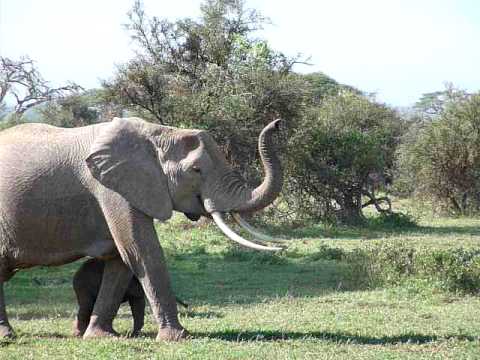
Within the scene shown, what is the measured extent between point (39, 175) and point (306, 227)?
1606 centimetres

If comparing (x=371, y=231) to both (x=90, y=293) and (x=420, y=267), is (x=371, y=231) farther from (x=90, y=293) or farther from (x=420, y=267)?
(x=90, y=293)

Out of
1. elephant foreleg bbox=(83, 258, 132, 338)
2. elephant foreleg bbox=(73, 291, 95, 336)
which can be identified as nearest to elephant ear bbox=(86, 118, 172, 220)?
elephant foreleg bbox=(83, 258, 132, 338)

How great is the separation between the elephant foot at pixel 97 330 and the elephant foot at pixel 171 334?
56 centimetres

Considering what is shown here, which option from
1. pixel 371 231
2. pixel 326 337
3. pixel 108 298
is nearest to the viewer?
pixel 108 298

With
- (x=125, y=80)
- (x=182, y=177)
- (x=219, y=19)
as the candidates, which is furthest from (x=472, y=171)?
(x=182, y=177)

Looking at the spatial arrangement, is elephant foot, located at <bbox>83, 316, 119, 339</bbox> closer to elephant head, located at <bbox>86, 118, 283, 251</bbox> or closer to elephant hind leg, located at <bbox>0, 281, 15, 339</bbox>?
elephant hind leg, located at <bbox>0, 281, 15, 339</bbox>

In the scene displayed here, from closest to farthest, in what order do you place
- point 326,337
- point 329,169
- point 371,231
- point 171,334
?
point 171,334
point 326,337
point 371,231
point 329,169

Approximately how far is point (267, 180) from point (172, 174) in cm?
98

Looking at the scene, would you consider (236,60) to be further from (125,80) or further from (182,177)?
(182,177)

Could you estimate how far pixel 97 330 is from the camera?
9.18m

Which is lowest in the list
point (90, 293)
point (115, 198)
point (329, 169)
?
point (90, 293)

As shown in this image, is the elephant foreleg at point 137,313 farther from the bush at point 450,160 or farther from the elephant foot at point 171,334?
the bush at point 450,160

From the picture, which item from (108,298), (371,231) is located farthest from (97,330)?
(371,231)

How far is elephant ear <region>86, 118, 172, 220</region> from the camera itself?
893 centimetres
